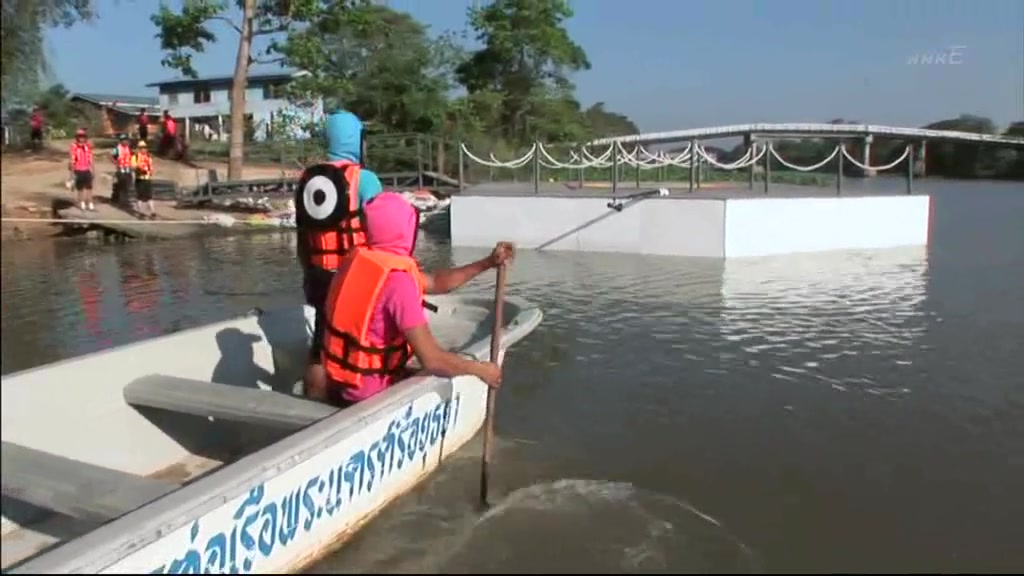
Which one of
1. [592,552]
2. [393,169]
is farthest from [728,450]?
[393,169]

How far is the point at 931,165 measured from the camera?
52.5 meters

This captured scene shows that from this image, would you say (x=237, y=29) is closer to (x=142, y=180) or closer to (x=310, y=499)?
(x=142, y=180)

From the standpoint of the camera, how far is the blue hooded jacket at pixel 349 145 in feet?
14.5

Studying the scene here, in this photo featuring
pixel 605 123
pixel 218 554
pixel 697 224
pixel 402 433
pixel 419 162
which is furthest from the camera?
pixel 605 123

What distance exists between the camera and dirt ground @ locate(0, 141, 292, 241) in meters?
1.67

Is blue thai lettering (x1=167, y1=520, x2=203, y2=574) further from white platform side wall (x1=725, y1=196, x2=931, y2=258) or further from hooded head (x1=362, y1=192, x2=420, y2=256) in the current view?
white platform side wall (x1=725, y1=196, x2=931, y2=258)

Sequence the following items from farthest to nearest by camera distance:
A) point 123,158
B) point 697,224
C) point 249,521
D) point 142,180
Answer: point 142,180 < point 123,158 < point 697,224 < point 249,521

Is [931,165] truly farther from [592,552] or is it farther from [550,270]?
[592,552]

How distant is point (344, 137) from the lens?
14.6ft

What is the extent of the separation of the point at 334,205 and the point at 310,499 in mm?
1559

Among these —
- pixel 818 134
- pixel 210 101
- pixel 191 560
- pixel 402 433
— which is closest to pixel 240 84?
pixel 818 134

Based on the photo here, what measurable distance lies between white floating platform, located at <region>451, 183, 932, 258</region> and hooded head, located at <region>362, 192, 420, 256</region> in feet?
34.3

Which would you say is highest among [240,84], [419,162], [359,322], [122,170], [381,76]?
[381,76]

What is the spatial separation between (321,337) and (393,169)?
19579 mm
